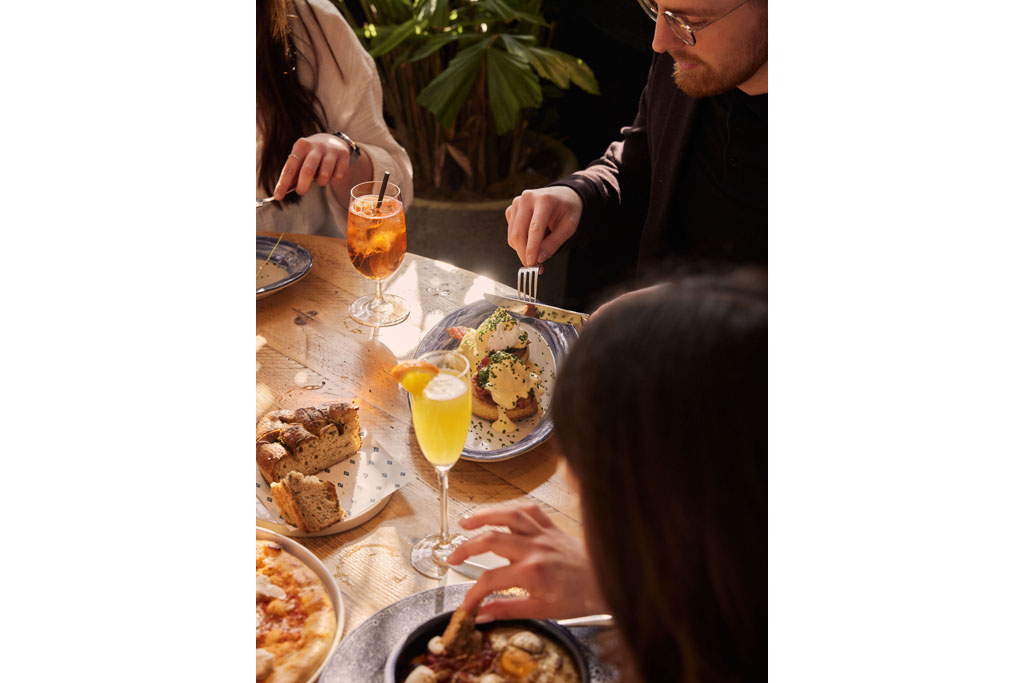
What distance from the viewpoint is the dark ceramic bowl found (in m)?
0.88

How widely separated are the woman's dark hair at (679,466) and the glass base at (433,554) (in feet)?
1.05


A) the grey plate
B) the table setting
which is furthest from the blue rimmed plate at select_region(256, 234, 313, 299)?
the grey plate

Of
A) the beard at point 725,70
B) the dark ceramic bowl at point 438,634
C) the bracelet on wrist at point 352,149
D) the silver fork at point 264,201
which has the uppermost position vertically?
the beard at point 725,70

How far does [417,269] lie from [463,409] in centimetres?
68

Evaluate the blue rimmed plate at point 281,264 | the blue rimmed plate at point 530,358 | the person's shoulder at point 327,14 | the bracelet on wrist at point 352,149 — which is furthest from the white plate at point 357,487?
the person's shoulder at point 327,14

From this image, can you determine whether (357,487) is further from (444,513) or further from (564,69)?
(564,69)

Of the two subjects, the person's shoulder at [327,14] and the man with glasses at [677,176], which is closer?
the man with glasses at [677,176]

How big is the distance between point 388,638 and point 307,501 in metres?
0.24

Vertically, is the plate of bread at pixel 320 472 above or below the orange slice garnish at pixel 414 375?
below

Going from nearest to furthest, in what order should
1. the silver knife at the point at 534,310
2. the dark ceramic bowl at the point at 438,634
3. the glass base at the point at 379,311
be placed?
the dark ceramic bowl at the point at 438,634 → the silver knife at the point at 534,310 → the glass base at the point at 379,311

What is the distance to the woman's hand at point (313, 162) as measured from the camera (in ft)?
5.60

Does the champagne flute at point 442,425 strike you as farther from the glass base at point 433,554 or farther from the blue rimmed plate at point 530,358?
the blue rimmed plate at point 530,358

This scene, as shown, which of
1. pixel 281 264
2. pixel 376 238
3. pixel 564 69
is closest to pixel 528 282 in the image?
pixel 376 238
